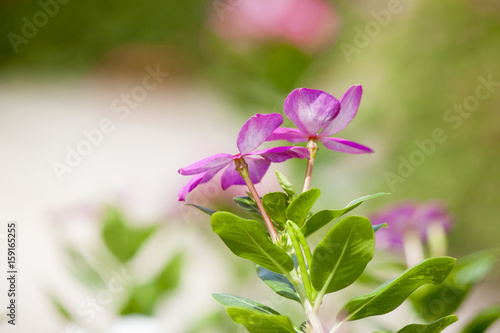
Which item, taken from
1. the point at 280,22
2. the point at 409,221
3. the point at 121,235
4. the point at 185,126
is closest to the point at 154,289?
the point at 121,235

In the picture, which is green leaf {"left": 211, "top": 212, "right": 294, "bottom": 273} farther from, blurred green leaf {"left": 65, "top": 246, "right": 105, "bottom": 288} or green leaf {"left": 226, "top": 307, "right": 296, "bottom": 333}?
blurred green leaf {"left": 65, "top": 246, "right": 105, "bottom": 288}

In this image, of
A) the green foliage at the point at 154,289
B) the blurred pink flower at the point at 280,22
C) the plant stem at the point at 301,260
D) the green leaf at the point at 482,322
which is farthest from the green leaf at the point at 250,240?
the blurred pink flower at the point at 280,22

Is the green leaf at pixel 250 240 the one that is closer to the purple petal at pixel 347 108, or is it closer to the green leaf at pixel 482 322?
the purple petal at pixel 347 108

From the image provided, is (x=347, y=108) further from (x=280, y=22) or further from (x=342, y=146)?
(x=280, y=22)

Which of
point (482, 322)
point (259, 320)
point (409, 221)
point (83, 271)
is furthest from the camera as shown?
point (83, 271)

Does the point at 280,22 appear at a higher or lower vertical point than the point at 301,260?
higher

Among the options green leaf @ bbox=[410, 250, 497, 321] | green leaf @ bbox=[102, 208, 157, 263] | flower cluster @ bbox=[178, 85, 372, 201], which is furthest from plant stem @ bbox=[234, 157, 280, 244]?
green leaf @ bbox=[102, 208, 157, 263]
